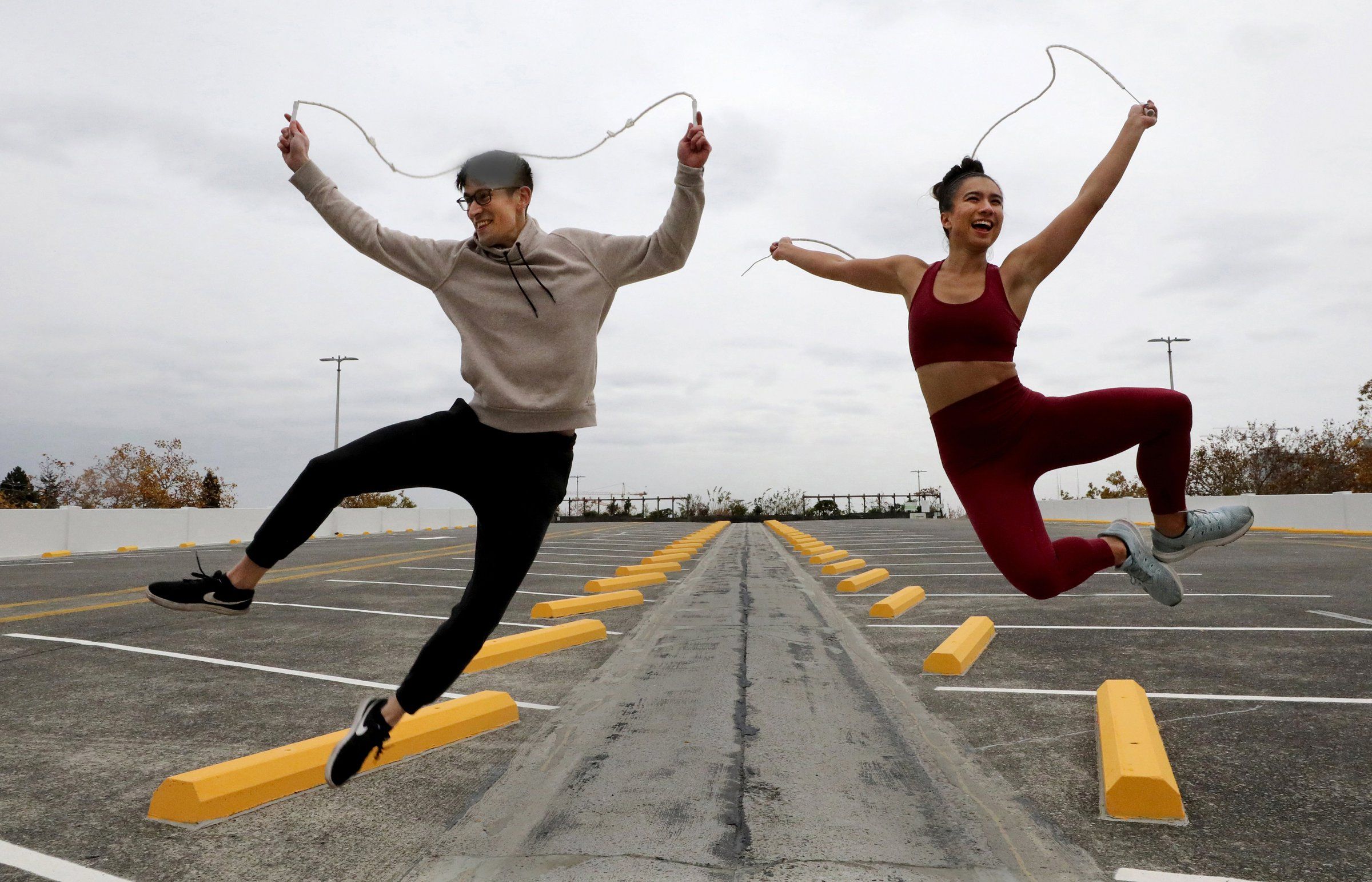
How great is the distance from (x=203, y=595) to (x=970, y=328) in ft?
9.56

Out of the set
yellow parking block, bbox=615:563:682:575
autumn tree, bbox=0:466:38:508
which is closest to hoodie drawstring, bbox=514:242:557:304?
yellow parking block, bbox=615:563:682:575

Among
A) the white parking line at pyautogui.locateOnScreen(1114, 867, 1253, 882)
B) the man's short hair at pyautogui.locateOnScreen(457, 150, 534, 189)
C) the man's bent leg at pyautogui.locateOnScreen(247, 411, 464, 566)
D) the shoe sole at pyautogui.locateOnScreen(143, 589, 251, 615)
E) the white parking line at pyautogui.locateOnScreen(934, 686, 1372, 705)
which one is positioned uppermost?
the man's short hair at pyautogui.locateOnScreen(457, 150, 534, 189)

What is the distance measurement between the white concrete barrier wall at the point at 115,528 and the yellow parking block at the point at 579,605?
30.9 feet

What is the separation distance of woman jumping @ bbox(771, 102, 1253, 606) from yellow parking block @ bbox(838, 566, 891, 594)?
7198mm

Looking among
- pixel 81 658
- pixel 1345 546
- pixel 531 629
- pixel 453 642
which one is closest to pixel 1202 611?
pixel 531 629

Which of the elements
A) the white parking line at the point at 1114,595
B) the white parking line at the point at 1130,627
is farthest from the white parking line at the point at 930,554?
the white parking line at the point at 1130,627

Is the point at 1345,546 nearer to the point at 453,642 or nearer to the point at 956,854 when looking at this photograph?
the point at 956,854

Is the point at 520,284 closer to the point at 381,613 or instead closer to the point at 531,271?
the point at 531,271

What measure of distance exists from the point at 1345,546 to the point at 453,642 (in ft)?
68.3

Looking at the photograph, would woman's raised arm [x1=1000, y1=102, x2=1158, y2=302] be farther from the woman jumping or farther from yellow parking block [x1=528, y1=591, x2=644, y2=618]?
yellow parking block [x1=528, y1=591, x2=644, y2=618]

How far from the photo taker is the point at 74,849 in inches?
109

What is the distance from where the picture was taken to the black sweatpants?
109 inches

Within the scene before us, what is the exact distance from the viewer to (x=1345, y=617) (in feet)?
25.4

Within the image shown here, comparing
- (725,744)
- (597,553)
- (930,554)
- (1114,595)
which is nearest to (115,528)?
(597,553)
